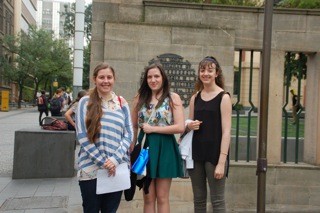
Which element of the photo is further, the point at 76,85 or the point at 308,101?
the point at 76,85

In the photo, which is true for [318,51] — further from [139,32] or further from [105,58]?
[105,58]

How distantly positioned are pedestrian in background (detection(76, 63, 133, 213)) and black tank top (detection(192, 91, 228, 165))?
0.69 m

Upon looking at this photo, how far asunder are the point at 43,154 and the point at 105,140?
18.5 ft

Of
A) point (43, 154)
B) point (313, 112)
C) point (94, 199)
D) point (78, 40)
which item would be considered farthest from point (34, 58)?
point (94, 199)

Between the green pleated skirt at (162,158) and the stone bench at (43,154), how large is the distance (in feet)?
17.3

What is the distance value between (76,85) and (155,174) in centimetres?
1086

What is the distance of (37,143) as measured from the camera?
9.23 m

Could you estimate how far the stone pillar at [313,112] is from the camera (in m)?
6.62

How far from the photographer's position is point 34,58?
47.1 metres

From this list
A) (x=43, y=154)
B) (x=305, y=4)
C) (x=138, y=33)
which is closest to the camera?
(x=138, y=33)

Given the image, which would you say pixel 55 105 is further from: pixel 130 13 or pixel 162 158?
pixel 162 158

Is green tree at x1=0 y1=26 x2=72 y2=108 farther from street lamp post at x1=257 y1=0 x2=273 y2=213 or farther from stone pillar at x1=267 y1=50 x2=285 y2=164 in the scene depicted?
street lamp post at x1=257 y1=0 x2=273 y2=213

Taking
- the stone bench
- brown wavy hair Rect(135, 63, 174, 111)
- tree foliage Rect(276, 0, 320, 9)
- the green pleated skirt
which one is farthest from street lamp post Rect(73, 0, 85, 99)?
the green pleated skirt

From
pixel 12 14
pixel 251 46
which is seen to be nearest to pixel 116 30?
pixel 251 46
